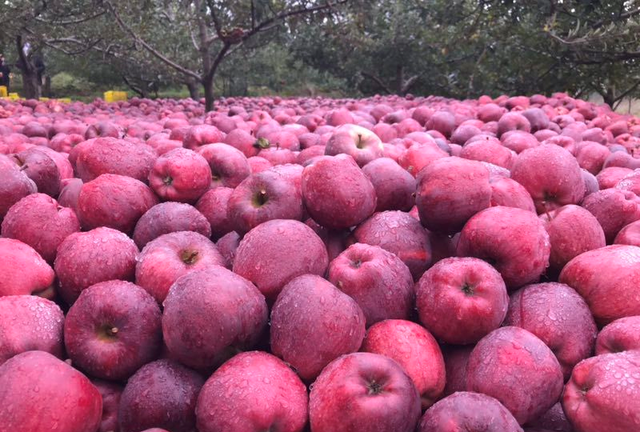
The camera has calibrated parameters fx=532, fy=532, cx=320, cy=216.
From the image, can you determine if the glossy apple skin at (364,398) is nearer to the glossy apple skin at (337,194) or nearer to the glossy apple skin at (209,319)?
the glossy apple skin at (209,319)

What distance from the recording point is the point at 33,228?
2.11 meters

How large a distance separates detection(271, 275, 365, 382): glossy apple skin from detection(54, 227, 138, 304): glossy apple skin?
0.66 m

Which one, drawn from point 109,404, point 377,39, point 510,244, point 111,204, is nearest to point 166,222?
point 111,204

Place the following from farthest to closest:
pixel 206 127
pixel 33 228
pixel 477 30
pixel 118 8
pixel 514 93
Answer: pixel 514 93 → pixel 477 30 → pixel 118 8 → pixel 206 127 → pixel 33 228

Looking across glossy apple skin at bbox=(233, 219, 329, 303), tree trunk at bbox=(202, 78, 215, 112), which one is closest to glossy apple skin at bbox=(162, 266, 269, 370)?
glossy apple skin at bbox=(233, 219, 329, 303)

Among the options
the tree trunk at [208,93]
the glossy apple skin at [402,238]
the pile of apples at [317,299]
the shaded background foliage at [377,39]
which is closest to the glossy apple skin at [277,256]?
the pile of apples at [317,299]

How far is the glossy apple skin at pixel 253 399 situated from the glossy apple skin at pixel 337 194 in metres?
0.70

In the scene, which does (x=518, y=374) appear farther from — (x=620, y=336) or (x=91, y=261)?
(x=91, y=261)

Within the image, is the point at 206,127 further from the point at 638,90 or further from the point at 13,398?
the point at 638,90

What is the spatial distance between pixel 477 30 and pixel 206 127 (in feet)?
34.1

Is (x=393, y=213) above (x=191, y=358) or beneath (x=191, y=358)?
above

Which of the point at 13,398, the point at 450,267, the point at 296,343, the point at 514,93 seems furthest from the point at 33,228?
the point at 514,93

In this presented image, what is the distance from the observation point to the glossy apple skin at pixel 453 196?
197 centimetres

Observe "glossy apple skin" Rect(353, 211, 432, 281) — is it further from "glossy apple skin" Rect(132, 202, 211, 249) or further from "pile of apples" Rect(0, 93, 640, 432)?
"glossy apple skin" Rect(132, 202, 211, 249)
